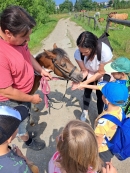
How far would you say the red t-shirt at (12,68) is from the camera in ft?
5.61

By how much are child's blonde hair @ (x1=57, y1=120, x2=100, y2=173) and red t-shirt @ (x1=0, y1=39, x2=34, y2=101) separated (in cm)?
88

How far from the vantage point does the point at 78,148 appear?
1.23 meters

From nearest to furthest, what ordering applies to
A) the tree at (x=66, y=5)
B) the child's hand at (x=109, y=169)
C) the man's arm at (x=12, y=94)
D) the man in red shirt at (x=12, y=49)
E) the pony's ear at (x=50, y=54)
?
the child's hand at (x=109, y=169), the man in red shirt at (x=12, y=49), the man's arm at (x=12, y=94), the pony's ear at (x=50, y=54), the tree at (x=66, y=5)

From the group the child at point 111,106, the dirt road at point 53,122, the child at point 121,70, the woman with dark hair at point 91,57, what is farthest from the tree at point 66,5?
the child at point 111,106

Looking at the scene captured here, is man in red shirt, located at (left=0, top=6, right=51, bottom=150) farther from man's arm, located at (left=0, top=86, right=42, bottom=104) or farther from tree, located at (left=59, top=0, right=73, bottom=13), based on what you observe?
tree, located at (left=59, top=0, right=73, bottom=13)

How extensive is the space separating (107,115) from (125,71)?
88 centimetres

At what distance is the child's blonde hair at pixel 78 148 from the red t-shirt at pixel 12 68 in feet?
2.88

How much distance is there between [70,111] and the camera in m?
4.07

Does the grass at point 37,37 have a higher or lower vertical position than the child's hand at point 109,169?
higher

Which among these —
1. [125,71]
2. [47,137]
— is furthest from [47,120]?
[125,71]

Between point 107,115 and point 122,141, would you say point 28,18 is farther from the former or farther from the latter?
point 122,141

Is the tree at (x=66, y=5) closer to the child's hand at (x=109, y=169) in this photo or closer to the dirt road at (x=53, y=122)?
the dirt road at (x=53, y=122)

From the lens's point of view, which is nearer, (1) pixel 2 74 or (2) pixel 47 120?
(1) pixel 2 74

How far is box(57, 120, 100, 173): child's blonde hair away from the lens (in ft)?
4.05
